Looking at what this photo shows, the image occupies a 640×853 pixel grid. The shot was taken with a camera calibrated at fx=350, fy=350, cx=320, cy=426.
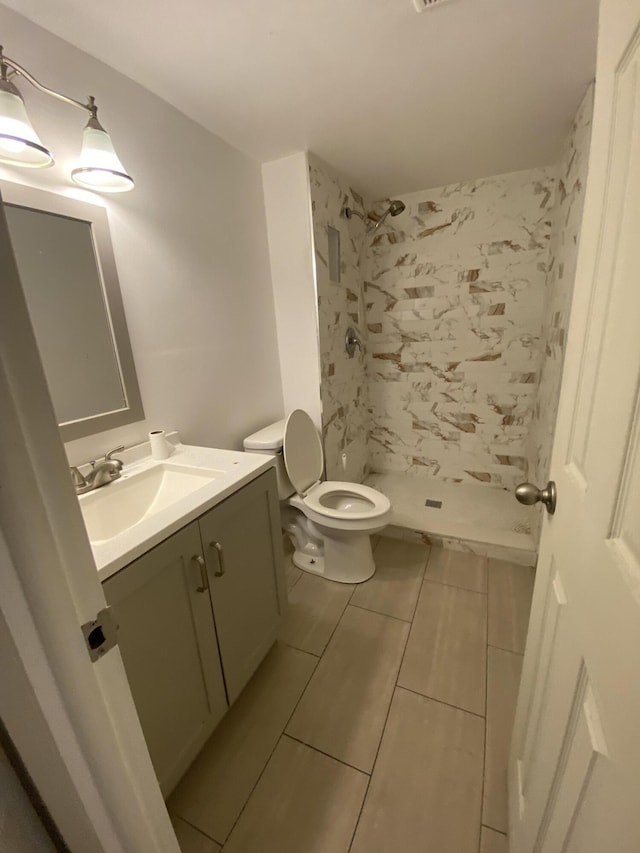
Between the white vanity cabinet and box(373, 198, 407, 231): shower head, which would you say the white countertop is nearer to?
the white vanity cabinet

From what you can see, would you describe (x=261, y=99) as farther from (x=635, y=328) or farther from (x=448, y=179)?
(x=635, y=328)

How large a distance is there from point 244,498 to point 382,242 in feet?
7.55

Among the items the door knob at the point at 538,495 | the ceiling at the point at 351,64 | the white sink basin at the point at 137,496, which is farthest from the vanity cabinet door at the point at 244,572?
the ceiling at the point at 351,64

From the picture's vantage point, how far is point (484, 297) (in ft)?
8.09

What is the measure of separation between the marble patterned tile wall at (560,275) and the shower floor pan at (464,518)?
0.33 m

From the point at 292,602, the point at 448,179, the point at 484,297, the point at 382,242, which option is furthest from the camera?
the point at 382,242

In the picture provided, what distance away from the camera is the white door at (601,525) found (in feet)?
1.34

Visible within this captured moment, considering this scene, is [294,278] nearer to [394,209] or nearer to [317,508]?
[394,209]

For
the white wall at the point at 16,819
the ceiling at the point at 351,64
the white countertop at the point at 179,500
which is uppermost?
the ceiling at the point at 351,64

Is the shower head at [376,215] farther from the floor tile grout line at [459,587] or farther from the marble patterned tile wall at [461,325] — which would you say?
the floor tile grout line at [459,587]

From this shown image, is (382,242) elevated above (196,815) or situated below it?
above

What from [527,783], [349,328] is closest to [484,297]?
[349,328]

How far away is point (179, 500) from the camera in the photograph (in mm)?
1047

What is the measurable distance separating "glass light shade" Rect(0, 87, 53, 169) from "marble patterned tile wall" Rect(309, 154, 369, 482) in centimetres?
130
